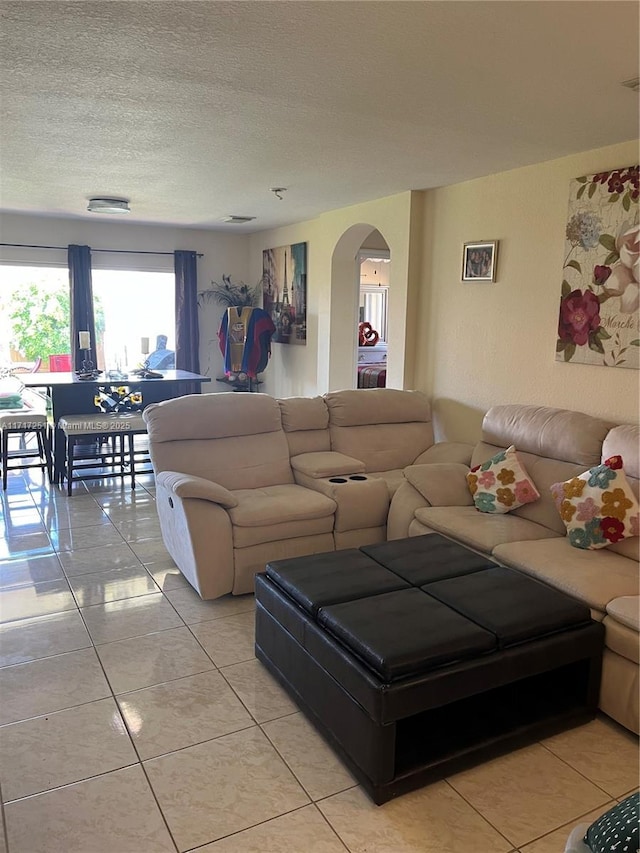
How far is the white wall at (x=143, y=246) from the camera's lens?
6949 millimetres

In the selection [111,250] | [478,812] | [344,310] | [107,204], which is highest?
[107,204]

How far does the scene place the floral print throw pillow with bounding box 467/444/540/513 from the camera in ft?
11.5

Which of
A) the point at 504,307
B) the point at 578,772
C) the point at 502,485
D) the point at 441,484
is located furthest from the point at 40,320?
the point at 578,772

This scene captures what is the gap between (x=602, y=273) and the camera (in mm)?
3570

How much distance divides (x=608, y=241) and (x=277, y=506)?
234 cm

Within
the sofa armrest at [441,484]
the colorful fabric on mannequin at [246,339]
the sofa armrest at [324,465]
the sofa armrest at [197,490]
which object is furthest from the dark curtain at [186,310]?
the sofa armrest at [441,484]

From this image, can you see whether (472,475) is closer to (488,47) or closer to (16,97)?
(488,47)

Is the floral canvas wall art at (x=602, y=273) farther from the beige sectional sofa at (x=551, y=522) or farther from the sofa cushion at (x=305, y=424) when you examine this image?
the sofa cushion at (x=305, y=424)

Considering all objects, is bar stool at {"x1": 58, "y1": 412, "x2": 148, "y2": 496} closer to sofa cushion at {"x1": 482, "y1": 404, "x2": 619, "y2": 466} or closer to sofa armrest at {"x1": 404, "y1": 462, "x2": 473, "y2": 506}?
sofa armrest at {"x1": 404, "y1": 462, "x2": 473, "y2": 506}

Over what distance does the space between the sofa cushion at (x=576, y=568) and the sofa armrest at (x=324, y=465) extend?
1345 millimetres

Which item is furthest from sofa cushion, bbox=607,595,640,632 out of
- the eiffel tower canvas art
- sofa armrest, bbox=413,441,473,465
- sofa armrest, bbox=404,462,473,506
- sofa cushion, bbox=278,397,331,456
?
the eiffel tower canvas art

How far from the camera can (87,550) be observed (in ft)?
13.5

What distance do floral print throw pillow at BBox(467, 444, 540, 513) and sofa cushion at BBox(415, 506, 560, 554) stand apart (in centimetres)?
7

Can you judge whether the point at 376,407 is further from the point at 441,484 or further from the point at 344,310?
the point at 344,310
